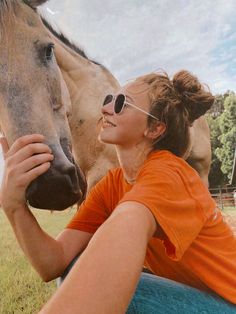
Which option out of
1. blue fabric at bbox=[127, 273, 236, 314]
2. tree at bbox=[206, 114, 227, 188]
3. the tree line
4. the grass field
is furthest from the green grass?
tree at bbox=[206, 114, 227, 188]

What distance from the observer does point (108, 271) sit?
24.7 inches

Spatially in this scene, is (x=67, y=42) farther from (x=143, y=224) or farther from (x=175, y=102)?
(x=143, y=224)

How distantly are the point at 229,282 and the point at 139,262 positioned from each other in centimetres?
35

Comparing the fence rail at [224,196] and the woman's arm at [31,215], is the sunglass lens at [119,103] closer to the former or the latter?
the woman's arm at [31,215]

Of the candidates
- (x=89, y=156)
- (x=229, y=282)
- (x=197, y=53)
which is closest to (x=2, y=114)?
(x=229, y=282)

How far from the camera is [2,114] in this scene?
126cm

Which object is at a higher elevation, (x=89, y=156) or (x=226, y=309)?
(x=226, y=309)

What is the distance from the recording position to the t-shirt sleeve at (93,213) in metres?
1.24

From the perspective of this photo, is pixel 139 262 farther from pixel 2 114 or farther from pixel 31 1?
pixel 31 1

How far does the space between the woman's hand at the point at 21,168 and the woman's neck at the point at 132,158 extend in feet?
0.80

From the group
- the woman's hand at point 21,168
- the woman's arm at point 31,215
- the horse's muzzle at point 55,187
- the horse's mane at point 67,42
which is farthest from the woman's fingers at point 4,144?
the horse's mane at point 67,42

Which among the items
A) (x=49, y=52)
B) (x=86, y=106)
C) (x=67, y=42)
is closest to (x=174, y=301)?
(x=49, y=52)

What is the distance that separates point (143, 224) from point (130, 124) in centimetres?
46

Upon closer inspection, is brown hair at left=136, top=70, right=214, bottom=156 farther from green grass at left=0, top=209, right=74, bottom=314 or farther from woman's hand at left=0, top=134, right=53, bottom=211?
green grass at left=0, top=209, right=74, bottom=314
